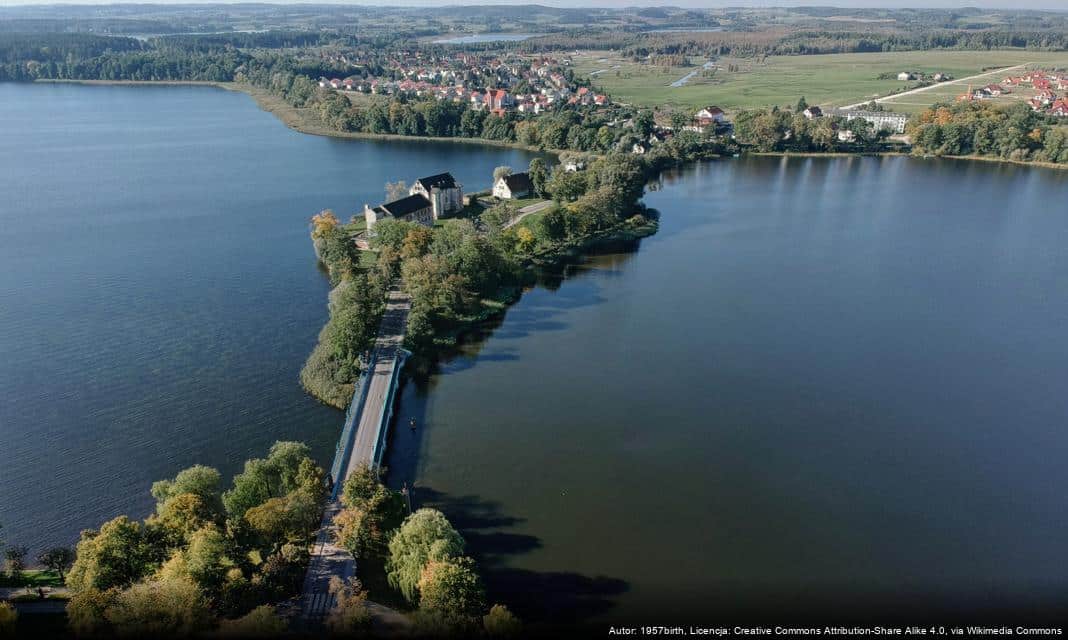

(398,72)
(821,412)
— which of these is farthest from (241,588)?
(398,72)

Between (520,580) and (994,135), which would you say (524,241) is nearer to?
(520,580)

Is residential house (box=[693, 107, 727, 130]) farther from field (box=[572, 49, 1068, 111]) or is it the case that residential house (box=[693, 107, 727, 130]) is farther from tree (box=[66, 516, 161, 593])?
tree (box=[66, 516, 161, 593])

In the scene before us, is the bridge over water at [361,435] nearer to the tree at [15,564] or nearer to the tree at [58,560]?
the tree at [58,560]

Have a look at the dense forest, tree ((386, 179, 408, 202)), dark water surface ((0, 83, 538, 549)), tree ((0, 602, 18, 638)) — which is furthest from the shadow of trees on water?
the dense forest

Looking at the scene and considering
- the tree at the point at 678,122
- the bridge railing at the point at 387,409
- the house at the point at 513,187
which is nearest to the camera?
the bridge railing at the point at 387,409

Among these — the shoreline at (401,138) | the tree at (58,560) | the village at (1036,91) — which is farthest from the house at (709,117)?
the tree at (58,560)
